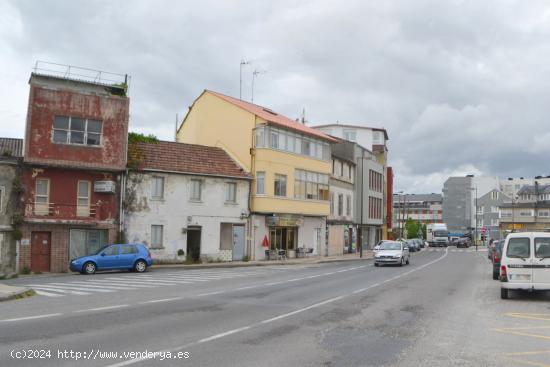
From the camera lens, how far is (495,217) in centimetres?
12169

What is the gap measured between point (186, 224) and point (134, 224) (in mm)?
3491

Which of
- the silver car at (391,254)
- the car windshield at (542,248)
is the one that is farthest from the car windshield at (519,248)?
the silver car at (391,254)

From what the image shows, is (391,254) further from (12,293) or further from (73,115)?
(12,293)

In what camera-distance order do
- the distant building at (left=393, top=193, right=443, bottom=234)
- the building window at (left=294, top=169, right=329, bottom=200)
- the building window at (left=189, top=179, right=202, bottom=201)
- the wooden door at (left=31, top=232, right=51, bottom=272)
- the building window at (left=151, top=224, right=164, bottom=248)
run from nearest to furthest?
the wooden door at (left=31, top=232, right=51, bottom=272)
the building window at (left=151, top=224, right=164, bottom=248)
the building window at (left=189, top=179, right=202, bottom=201)
the building window at (left=294, top=169, right=329, bottom=200)
the distant building at (left=393, top=193, right=443, bottom=234)

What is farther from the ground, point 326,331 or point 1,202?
point 1,202

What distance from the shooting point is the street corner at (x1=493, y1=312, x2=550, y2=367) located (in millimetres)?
8445

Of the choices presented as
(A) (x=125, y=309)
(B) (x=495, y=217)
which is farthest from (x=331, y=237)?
(B) (x=495, y=217)

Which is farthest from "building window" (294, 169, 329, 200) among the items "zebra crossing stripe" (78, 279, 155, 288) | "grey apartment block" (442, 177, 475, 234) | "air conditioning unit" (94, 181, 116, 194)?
"grey apartment block" (442, 177, 475, 234)

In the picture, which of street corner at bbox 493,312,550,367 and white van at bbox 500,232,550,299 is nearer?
street corner at bbox 493,312,550,367

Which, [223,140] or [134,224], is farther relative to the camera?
[223,140]

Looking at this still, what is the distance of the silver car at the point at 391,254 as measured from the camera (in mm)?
33688

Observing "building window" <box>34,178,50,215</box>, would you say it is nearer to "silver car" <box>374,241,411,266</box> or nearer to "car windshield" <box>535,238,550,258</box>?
"silver car" <box>374,241,411,266</box>

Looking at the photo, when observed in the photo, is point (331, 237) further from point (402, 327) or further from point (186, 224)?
point (402, 327)

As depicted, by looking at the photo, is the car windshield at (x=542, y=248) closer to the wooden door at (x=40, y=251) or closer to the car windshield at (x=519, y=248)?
the car windshield at (x=519, y=248)
